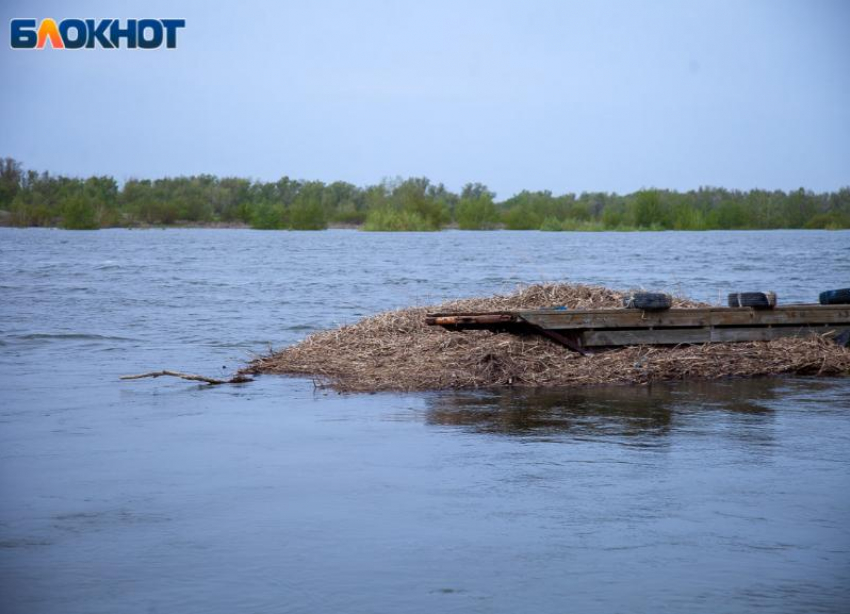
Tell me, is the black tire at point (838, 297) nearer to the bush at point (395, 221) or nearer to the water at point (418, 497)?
the water at point (418, 497)

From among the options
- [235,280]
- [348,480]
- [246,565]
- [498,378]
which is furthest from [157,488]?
[235,280]

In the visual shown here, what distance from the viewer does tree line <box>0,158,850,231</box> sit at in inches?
5123

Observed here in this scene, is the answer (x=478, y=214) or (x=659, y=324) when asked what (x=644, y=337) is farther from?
(x=478, y=214)

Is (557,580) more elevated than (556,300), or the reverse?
(556,300)

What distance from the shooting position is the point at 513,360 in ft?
44.2

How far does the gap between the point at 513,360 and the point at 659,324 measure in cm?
199

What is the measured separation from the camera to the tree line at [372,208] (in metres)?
130

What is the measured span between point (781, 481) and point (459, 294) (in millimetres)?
25439

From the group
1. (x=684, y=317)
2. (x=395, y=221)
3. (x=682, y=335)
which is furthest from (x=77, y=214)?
(x=684, y=317)

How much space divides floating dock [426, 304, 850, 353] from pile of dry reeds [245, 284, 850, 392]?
0.14m

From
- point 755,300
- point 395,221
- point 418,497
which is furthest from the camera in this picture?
point 395,221

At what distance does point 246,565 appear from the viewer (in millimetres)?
6531

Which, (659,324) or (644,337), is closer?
(659,324)

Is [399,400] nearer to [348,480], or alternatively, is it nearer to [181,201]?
[348,480]
